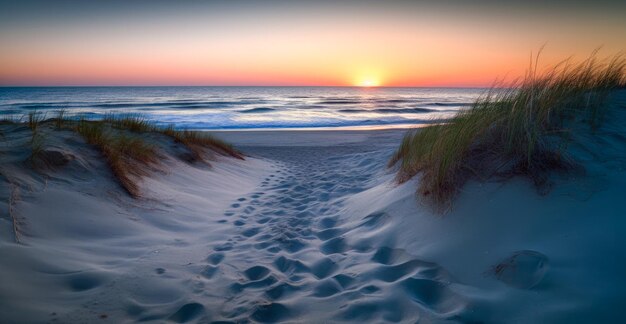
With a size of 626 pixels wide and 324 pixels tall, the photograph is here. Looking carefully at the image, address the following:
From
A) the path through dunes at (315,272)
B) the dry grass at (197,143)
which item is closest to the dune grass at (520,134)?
the path through dunes at (315,272)

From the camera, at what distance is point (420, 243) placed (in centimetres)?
282

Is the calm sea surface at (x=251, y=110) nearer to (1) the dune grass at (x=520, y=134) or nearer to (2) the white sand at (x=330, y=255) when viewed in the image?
(1) the dune grass at (x=520, y=134)

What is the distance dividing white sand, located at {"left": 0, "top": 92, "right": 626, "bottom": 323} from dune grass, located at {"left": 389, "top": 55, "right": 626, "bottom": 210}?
0.15 meters

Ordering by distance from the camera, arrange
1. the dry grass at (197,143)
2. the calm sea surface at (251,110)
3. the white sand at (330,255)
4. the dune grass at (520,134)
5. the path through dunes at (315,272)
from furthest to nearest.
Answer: the calm sea surface at (251,110), the dry grass at (197,143), the dune grass at (520,134), the path through dunes at (315,272), the white sand at (330,255)

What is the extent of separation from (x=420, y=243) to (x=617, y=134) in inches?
81.9

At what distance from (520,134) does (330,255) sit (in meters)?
1.91

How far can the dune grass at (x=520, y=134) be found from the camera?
2.93m

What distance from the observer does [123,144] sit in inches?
199

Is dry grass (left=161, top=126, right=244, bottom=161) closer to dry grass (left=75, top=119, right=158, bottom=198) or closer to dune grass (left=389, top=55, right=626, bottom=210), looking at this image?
dry grass (left=75, top=119, right=158, bottom=198)

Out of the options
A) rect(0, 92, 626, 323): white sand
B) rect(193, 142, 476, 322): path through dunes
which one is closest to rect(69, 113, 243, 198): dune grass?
rect(0, 92, 626, 323): white sand

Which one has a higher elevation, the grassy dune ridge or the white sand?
the grassy dune ridge

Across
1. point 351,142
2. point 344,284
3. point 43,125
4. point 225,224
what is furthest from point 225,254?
point 351,142

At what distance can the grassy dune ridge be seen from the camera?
13.5 ft

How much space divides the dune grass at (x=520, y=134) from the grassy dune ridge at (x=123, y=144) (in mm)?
3276
